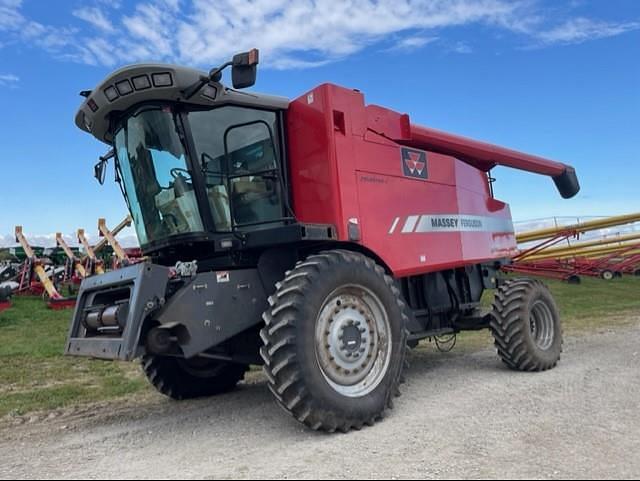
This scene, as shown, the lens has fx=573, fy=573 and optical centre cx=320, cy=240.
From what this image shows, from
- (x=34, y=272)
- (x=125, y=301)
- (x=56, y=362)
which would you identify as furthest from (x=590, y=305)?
(x=34, y=272)

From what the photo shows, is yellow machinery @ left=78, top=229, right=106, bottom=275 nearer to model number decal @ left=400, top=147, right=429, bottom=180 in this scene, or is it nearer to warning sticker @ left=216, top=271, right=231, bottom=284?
model number decal @ left=400, top=147, right=429, bottom=180

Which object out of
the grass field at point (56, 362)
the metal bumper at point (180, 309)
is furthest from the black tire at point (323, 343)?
the grass field at point (56, 362)

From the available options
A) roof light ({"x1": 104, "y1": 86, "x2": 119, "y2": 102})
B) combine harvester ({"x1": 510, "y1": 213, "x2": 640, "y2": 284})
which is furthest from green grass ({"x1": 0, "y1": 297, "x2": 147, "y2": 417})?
combine harvester ({"x1": 510, "y1": 213, "x2": 640, "y2": 284})

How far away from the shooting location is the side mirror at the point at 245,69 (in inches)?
185

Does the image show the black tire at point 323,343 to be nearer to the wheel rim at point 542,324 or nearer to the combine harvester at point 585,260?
the wheel rim at point 542,324

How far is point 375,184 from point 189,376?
308 cm

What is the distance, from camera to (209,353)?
17.9 ft

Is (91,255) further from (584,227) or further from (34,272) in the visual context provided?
(584,227)

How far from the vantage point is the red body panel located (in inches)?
230

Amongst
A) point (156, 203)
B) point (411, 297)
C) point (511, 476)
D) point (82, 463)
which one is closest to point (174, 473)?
point (82, 463)

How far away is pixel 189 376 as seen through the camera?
6656 mm

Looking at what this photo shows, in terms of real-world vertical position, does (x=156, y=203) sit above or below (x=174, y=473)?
above

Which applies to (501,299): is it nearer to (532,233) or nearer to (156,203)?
(156,203)

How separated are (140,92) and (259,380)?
4241mm
